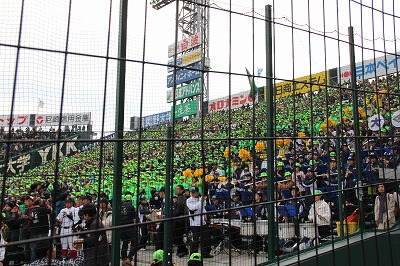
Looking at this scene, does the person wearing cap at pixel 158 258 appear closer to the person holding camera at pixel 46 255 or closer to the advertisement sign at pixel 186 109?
the person holding camera at pixel 46 255

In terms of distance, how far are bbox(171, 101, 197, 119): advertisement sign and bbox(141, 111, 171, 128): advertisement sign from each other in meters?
0.70

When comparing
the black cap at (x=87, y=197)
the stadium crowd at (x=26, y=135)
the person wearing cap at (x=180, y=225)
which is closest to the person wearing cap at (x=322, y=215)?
the person wearing cap at (x=180, y=225)

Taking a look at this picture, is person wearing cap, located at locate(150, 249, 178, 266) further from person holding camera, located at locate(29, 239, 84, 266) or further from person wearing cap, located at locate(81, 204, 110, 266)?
person holding camera, located at locate(29, 239, 84, 266)

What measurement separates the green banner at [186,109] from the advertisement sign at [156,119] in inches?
27.5

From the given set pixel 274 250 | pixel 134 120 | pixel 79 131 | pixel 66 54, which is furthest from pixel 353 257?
pixel 66 54

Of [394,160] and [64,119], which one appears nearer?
[64,119]

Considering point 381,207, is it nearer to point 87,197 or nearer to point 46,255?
point 87,197

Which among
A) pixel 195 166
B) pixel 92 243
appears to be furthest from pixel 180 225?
pixel 92 243

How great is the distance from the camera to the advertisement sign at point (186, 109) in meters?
4.46

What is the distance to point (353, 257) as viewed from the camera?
16.7 feet

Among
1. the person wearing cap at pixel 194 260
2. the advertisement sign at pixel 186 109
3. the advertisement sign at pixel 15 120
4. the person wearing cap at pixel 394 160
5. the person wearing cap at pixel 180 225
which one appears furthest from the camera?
the person wearing cap at pixel 394 160

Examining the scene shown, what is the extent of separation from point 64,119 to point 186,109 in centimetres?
216

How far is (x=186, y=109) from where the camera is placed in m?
4.78

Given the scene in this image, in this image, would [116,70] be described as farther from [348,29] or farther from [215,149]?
[215,149]
